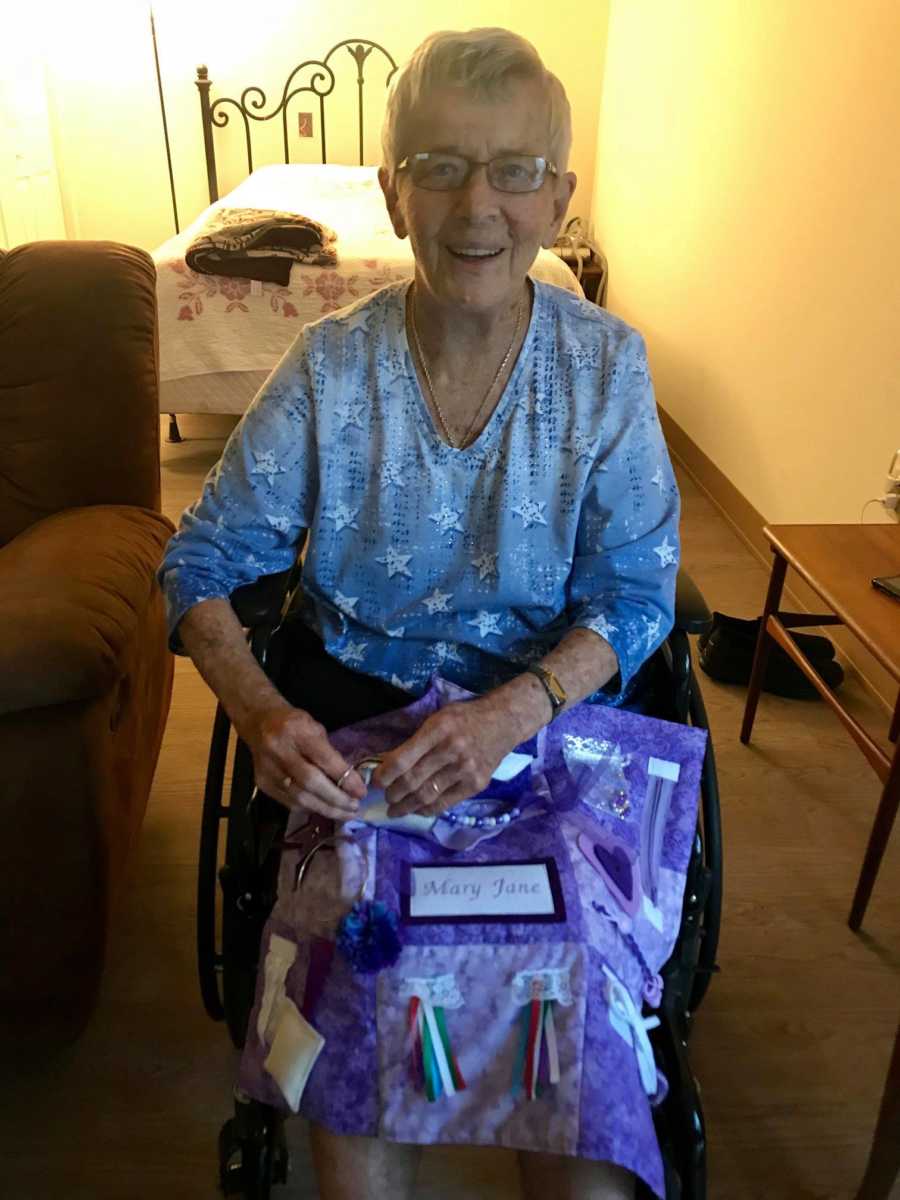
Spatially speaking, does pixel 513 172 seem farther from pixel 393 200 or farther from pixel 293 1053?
pixel 293 1053

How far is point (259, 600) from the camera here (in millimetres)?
1093

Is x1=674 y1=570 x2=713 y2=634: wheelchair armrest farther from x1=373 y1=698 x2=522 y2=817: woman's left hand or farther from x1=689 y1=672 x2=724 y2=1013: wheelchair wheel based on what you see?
x1=373 y1=698 x2=522 y2=817: woman's left hand

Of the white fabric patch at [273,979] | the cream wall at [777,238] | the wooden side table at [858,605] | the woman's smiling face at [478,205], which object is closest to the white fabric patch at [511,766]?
the white fabric patch at [273,979]

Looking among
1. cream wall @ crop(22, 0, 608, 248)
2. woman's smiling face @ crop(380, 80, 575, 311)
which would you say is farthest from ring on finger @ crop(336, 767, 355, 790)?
cream wall @ crop(22, 0, 608, 248)

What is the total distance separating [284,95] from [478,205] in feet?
12.9

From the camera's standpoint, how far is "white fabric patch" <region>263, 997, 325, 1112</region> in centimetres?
78

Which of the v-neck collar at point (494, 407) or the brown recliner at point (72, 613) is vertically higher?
the v-neck collar at point (494, 407)

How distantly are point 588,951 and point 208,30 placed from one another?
4497 millimetres

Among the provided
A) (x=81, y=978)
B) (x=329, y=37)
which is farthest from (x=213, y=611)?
(x=329, y=37)

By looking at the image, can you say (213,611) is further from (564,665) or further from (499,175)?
(499,175)

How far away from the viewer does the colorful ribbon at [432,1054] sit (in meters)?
0.76

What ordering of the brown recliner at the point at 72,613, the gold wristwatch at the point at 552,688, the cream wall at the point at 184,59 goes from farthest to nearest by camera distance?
the cream wall at the point at 184,59
the brown recliner at the point at 72,613
the gold wristwatch at the point at 552,688

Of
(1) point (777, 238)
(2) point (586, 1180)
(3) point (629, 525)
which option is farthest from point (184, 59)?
(2) point (586, 1180)

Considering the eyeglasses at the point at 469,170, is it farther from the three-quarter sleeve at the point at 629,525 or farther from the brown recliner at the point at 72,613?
the brown recliner at the point at 72,613
